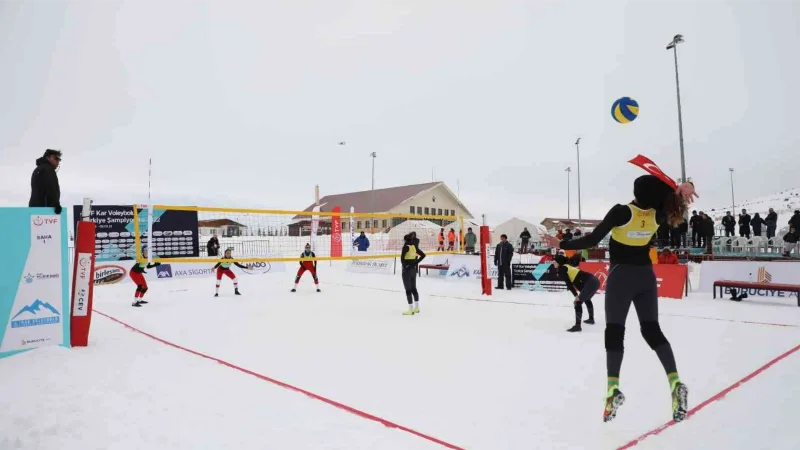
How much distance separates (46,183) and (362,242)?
13.4 meters

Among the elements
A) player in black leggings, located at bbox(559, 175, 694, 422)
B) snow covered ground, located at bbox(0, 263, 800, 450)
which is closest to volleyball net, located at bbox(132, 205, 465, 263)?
snow covered ground, located at bbox(0, 263, 800, 450)

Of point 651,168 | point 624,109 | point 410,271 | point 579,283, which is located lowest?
point 579,283

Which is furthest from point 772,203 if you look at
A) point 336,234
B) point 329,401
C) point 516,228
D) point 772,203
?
point 329,401

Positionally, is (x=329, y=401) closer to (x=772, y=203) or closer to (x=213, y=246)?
(x=213, y=246)

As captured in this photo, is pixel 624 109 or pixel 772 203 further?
pixel 772 203

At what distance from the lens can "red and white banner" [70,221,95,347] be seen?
6.15 meters

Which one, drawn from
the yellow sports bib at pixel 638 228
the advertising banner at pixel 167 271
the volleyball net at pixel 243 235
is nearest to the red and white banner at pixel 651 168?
the yellow sports bib at pixel 638 228

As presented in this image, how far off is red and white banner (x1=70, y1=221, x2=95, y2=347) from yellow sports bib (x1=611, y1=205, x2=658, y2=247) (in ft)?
21.6

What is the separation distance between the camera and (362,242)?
18.9 metres

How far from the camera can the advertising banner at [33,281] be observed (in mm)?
5496

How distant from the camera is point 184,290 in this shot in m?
13.7

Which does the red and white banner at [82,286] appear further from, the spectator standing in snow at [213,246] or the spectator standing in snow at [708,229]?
the spectator standing in snow at [708,229]

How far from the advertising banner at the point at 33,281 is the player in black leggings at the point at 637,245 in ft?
20.7

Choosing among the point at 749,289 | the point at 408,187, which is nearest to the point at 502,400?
the point at 749,289
